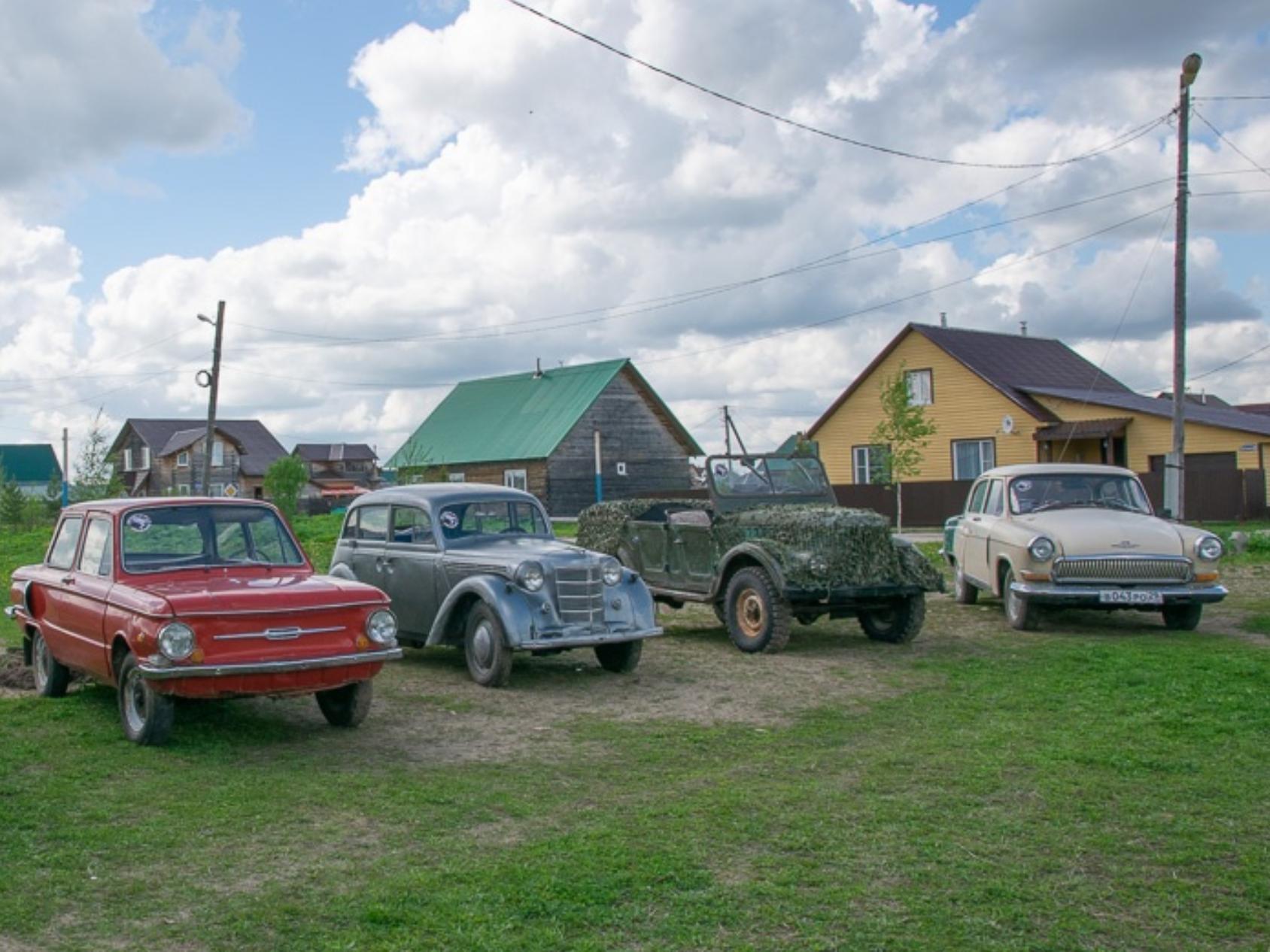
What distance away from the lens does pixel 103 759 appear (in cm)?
730

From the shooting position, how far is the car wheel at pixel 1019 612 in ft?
42.2

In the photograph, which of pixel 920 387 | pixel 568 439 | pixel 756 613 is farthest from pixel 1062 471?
pixel 568 439

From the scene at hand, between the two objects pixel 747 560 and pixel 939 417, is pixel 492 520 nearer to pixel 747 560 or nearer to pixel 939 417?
pixel 747 560

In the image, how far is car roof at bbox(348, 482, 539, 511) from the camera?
1112 centimetres

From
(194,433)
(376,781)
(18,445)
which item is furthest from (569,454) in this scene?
(18,445)

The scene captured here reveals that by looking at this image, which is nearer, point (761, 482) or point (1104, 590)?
point (1104, 590)

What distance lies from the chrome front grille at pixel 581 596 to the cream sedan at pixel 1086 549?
4.70 m

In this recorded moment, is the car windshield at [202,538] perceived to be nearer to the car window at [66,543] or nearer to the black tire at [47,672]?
the car window at [66,543]

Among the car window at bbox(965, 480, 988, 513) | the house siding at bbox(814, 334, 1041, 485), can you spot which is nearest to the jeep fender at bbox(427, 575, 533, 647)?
the car window at bbox(965, 480, 988, 513)

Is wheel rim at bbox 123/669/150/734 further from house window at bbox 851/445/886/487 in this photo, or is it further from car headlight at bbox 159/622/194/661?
house window at bbox 851/445/886/487

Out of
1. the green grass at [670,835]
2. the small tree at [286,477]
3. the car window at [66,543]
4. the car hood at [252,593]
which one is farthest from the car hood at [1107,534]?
the small tree at [286,477]

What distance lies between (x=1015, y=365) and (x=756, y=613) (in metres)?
29.9

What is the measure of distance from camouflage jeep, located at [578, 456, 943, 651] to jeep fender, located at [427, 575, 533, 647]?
2711 millimetres

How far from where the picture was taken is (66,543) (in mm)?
9375
